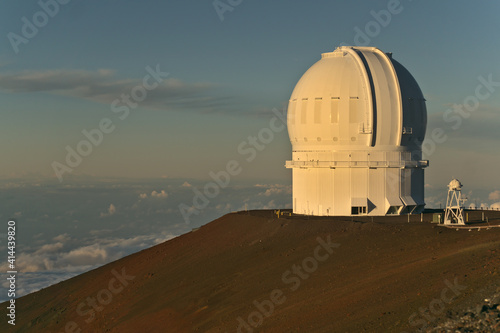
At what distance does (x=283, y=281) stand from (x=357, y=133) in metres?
13.6

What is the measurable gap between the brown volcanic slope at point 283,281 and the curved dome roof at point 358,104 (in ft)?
17.5

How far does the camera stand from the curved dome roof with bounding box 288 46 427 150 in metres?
41.0

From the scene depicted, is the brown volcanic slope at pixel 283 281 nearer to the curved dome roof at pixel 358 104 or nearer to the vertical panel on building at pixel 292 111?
the curved dome roof at pixel 358 104

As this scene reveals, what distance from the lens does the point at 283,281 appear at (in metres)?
31.0

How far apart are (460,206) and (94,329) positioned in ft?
68.9

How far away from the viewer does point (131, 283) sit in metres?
39.1

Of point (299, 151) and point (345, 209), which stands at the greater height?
point (299, 151)

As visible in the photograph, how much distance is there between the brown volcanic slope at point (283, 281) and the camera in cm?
2403

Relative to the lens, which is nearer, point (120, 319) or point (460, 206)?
point (120, 319)

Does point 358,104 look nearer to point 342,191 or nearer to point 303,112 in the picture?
point 303,112

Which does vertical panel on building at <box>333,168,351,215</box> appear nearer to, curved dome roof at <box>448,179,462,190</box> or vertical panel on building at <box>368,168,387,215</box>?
vertical panel on building at <box>368,168,387,215</box>

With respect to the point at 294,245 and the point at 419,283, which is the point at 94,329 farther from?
the point at 419,283

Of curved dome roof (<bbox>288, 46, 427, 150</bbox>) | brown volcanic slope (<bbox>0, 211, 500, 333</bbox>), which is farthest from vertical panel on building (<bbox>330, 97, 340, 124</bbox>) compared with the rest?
brown volcanic slope (<bbox>0, 211, 500, 333</bbox>)

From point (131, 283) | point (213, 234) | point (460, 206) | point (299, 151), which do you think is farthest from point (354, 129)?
point (131, 283)
